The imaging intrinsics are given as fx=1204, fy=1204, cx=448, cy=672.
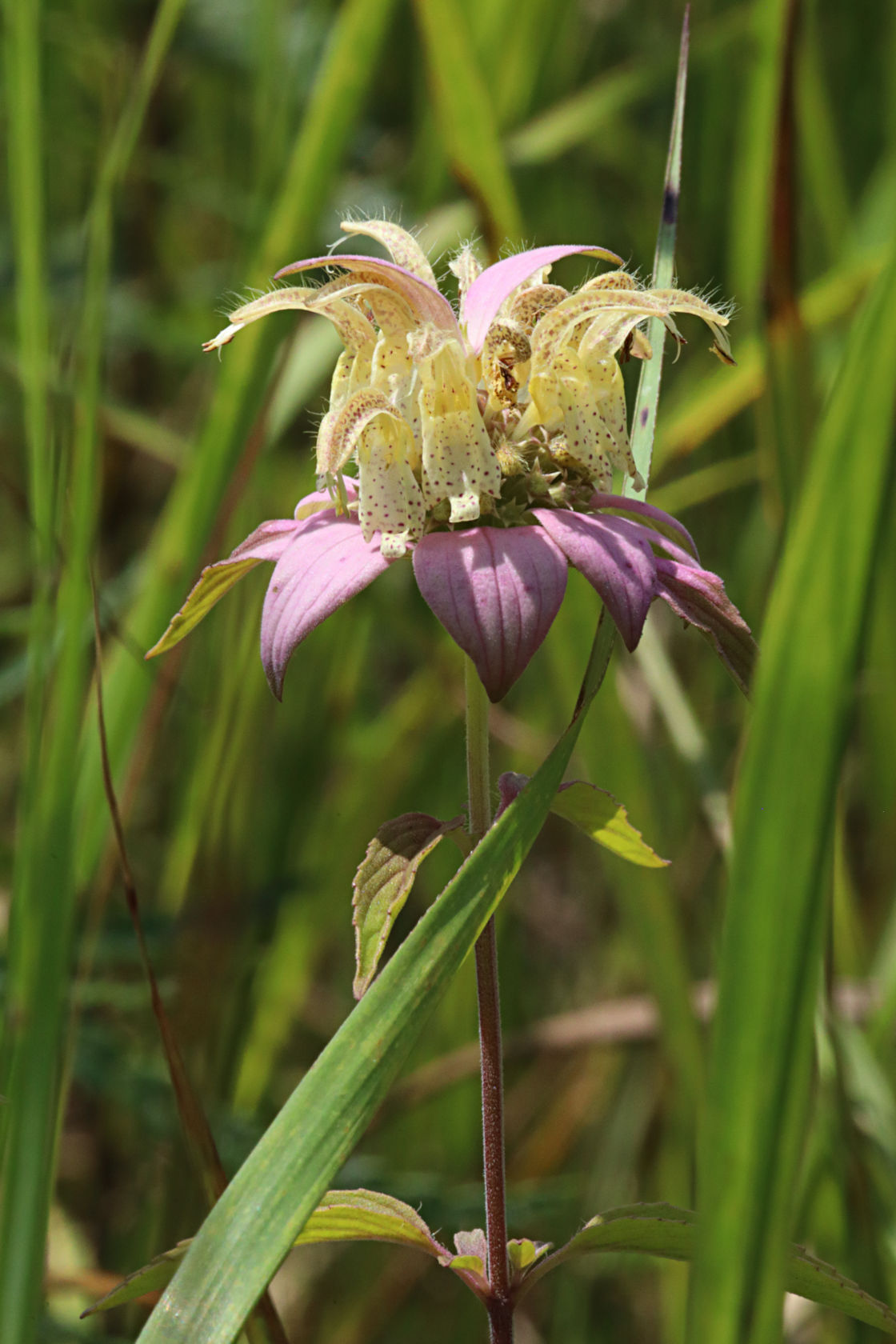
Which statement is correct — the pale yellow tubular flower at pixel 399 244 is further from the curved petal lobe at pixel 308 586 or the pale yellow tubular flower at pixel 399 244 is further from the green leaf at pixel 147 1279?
the green leaf at pixel 147 1279

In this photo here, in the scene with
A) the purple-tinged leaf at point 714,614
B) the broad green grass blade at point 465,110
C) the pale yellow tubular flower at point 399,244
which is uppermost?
the broad green grass blade at point 465,110

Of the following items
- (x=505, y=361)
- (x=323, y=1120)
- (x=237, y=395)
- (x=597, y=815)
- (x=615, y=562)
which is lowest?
(x=323, y=1120)

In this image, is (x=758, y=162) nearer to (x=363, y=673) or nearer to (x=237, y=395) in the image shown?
(x=237, y=395)

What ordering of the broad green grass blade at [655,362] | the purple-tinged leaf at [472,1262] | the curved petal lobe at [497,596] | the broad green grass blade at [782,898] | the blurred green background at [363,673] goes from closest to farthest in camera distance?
1. the broad green grass blade at [782,898]
2. the curved petal lobe at [497,596]
3. the purple-tinged leaf at [472,1262]
4. the broad green grass blade at [655,362]
5. the blurred green background at [363,673]

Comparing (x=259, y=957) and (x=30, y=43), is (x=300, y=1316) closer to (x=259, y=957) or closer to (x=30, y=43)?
(x=259, y=957)

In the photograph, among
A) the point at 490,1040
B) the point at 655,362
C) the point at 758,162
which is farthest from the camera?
the point at 758,162

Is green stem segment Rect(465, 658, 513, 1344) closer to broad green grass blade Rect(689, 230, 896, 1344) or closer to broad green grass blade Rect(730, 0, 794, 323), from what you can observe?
broad green grass blade Rect(689, 230, 896, 1344)

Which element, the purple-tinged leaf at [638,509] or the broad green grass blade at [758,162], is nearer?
the purple-tinged leaf at [638,509]

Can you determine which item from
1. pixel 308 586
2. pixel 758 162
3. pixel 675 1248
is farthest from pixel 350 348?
pixel 758 162

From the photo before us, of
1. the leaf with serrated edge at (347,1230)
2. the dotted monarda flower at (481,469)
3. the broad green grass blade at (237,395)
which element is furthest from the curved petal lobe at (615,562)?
the broad green grass blade at (237,395)
